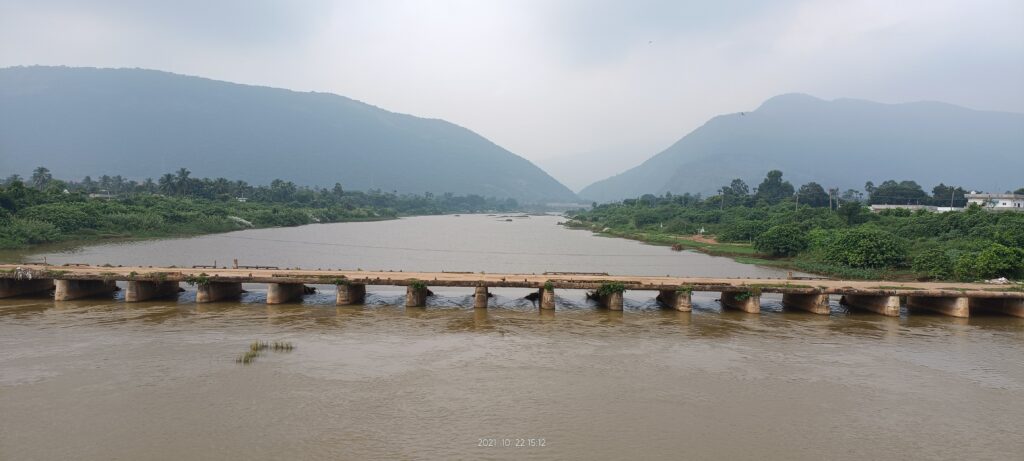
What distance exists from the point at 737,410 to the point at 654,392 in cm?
228

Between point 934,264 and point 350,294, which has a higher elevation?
point 934,264

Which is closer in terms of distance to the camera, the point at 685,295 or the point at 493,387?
the point at 493,387

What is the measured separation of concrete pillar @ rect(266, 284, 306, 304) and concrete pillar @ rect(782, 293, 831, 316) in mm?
24929

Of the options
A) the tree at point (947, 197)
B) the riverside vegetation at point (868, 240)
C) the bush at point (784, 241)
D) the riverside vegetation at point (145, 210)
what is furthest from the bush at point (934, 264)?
the tree at point (947, 197)

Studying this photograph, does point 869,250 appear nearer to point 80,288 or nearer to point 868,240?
point 868,240

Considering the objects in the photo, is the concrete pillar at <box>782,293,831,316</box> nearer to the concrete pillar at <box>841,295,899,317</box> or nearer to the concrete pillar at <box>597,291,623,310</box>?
the concrete pillar at <box>841,295,899,317</box>

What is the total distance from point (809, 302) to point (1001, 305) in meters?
9.90

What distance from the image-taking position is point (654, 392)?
1633 cm

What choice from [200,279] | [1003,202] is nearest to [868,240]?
[200,279]

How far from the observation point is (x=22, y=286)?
27.0m

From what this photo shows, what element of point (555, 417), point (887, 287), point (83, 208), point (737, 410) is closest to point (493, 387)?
point (555, 417)

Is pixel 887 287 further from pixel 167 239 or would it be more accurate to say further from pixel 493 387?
pixel 167 239

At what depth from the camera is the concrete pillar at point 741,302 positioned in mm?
26764

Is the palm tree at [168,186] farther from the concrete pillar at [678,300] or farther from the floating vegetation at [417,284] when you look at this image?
the concrete pillar at [678,300]
